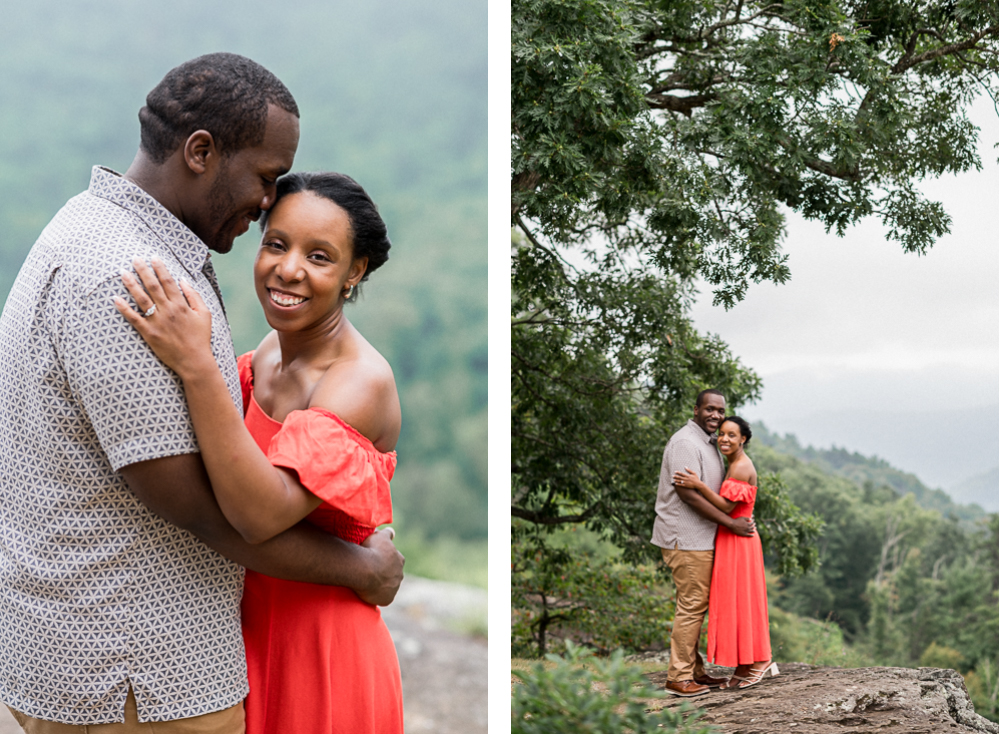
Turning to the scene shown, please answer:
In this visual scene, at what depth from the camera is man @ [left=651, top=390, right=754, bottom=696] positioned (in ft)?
15.2

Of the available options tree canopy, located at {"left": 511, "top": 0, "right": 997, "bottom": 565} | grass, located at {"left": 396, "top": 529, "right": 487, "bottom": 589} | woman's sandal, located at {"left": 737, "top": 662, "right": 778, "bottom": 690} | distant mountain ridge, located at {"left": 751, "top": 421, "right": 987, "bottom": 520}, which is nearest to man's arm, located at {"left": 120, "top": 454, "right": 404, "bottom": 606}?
tree canopy, located at {"left": 511, "top": 0, "right": 997, "bottom": 565}

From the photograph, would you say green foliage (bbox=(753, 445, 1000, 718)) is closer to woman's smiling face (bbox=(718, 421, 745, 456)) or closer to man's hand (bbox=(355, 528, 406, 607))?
woman's smiling face (bbox=(718, 421, 745, 456))

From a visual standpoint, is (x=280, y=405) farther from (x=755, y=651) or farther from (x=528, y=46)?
(x=755, y=651)

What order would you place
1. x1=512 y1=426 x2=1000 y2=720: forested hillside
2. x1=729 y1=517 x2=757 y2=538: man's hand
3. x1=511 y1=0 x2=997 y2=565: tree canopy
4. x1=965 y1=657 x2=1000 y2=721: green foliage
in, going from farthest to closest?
x1=512 y1=426 x2=1000 y2=720: forested hillside, x1=965 y1=657 x2=1000 y2=721: green foliage, x1=729 y1=517 x2=757 y2=538: man's hand, x1=511 y1=0 x2=997 y2=565: tree canopy

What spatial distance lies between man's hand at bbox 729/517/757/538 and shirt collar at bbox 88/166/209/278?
3.66 metres

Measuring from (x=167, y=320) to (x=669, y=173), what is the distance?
12.9ft

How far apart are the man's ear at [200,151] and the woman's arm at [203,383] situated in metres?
0.21

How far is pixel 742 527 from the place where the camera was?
15.0 ft

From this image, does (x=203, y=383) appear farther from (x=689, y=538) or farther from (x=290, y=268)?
(x=689, y=538)

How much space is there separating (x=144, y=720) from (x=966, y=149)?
19.2ft

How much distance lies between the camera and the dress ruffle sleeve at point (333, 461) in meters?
1.43

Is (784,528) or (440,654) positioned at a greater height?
(784,528)

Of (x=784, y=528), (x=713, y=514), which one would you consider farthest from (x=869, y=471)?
(x=713, y=514)

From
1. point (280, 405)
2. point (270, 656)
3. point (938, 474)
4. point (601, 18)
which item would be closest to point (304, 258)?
point (280, 405)
